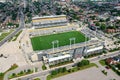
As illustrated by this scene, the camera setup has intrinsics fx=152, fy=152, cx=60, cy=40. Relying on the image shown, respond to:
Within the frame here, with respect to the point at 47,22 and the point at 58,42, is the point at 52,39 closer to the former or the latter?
the point at 58,42

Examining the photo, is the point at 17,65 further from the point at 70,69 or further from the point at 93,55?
the point at 93,55

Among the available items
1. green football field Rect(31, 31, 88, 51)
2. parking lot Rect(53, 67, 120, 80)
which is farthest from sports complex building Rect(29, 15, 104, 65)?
parking lot Rect(53, 67, 120, 80)

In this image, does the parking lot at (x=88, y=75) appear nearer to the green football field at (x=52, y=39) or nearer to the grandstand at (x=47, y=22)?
the green football field at (x=52, y=39)

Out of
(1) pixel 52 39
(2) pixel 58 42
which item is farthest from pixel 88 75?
(1) pixel 52 39

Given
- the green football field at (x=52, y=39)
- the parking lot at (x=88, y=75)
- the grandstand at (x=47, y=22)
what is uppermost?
the grandstand at (x=47, y=22)

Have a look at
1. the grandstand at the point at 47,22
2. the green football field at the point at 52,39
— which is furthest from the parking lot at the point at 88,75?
the grandstand at the point at 47,22

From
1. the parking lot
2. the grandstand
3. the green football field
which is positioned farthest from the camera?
the grandstand

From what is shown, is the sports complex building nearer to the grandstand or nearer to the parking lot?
the grandstand
